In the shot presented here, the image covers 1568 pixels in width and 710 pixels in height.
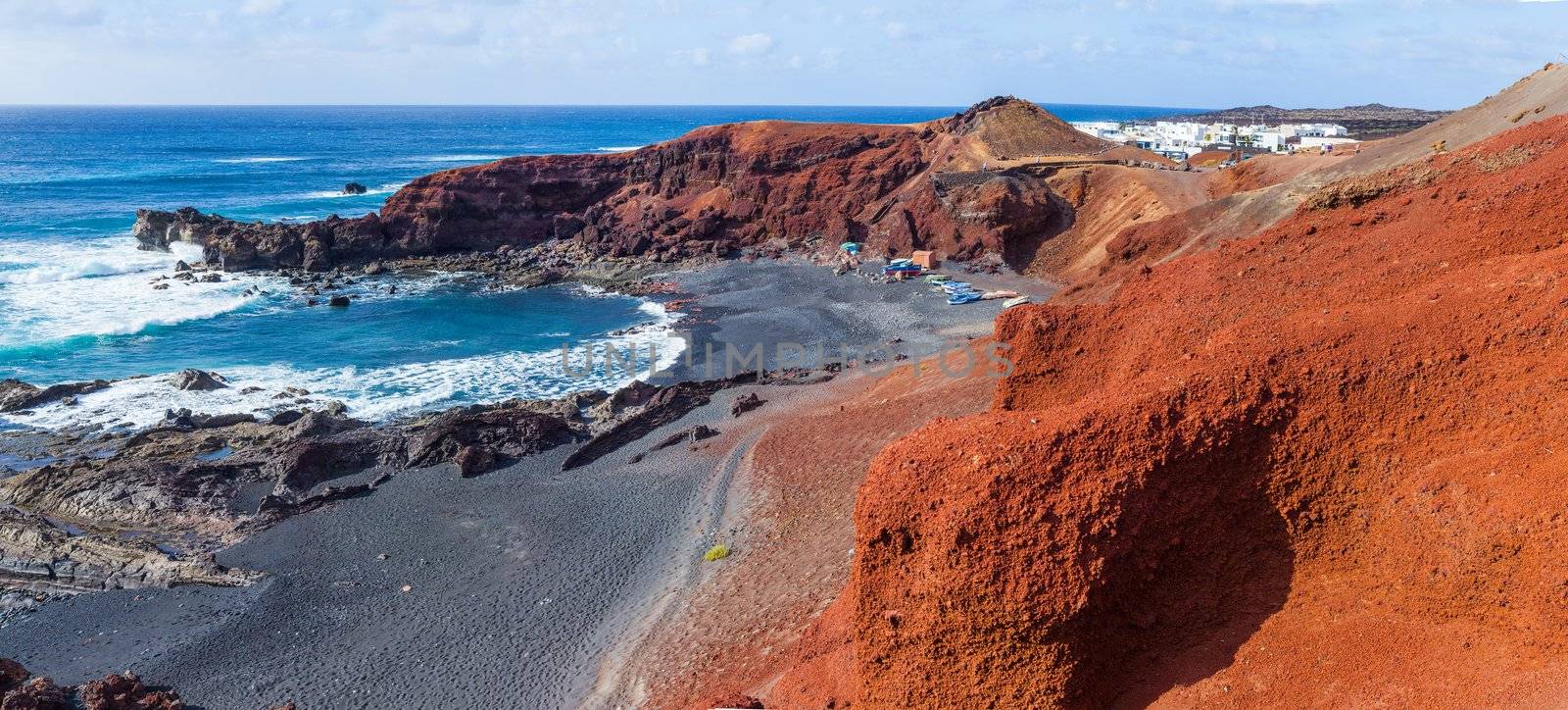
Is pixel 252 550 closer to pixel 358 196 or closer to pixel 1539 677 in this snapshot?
pixel 1539 677

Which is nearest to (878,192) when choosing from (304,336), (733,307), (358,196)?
(733,307)

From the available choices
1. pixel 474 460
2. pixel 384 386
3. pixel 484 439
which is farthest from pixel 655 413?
pixel 384 386

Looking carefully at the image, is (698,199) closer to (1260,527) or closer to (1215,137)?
(1260,527)

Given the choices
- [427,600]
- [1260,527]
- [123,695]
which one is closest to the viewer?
[1260,527]

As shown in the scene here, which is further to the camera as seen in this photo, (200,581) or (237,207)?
(237,207)

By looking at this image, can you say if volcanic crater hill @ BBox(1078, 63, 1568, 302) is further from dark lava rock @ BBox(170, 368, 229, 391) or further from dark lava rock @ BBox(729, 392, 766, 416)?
dark lava rock @ BBox(170, 368, 229, 391)

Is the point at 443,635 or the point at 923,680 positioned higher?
the point at 923,680
